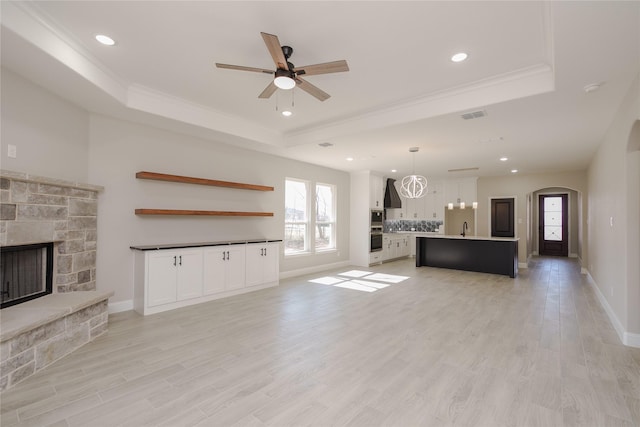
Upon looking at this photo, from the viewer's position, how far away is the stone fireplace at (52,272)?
2508 mm

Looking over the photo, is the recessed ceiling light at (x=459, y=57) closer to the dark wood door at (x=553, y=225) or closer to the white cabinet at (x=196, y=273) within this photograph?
the white cabinet at (x=196, y=273)

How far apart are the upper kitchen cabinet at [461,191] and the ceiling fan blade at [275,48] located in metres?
8.52

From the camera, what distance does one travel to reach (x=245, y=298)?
16.4ft

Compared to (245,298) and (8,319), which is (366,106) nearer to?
(245,298)

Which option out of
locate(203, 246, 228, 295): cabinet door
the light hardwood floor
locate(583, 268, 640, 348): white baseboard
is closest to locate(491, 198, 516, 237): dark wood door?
locate(583, 268, 640, 348): white baseboard

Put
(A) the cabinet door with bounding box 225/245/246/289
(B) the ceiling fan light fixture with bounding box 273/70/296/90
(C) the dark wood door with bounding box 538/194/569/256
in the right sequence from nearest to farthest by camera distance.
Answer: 1. (B) the ceiling fan light fixture with bounding box 273/70/296/90
2. (A) the cabinet door with bounding box 225/245/246/289
3. (C) the dark wood door with bounding box 538/194/569/256

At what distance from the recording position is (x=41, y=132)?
330cm

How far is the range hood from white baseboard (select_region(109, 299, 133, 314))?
7665 mm

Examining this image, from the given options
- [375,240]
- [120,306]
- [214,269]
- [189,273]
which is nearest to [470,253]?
[375,240]

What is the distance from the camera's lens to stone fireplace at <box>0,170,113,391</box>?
2508 millimetres

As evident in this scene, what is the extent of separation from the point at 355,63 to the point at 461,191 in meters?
7.79

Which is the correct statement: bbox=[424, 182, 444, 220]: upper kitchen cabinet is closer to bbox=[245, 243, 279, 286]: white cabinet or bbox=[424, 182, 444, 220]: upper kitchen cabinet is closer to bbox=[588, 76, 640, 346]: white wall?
bbox=[588, 76, 640, 346]: white wall

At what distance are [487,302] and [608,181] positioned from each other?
96.8 inches

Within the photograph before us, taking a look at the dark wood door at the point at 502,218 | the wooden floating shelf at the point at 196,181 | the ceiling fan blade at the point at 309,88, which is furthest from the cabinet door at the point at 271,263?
the dark wood door at the point at 502,218
